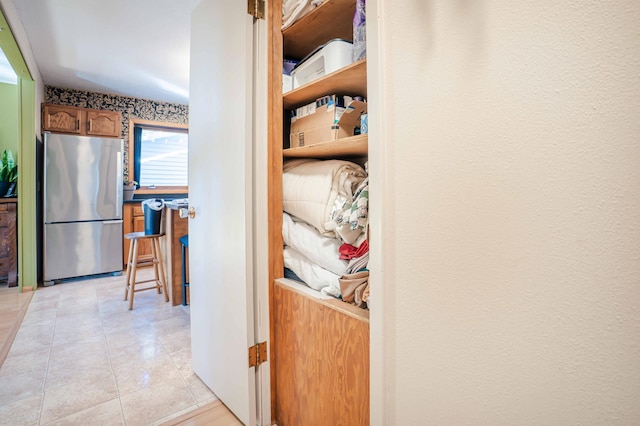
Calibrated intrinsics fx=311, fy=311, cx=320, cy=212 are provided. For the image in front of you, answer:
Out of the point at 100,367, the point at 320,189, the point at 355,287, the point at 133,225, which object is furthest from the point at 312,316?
the point at 133,225

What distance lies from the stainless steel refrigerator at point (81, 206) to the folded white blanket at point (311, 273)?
143 inches

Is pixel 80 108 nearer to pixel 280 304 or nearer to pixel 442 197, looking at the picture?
pixel 280 304

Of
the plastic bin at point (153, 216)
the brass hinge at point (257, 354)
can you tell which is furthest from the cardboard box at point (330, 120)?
the plastic bin at point (153, 216)

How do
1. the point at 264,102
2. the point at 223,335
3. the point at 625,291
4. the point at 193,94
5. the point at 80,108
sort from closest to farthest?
1. the point at 625,291
2. the point at 264,102
3. the point at 223,335
4. the point at 193,94
5. the point at 80,108

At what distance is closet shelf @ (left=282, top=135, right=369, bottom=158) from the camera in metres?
1.10

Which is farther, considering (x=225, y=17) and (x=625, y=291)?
(x=225, y=17)

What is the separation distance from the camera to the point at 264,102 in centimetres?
137

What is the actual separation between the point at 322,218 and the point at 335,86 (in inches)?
21.7

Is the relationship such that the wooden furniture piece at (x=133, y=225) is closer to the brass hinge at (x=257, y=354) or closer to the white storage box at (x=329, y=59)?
the brass hinge at (x=257, y=354)

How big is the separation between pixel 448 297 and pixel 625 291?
300 millimetres

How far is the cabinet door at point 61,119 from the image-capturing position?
390cm

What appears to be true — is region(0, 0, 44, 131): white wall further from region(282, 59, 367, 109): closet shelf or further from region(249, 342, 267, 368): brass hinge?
region(249, 342, 267, 368): brass hinge

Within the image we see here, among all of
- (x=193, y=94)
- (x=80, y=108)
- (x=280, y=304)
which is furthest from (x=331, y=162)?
(x=80, y=108)

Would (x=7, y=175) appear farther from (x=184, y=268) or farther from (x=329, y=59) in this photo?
(x=329, y=59)
